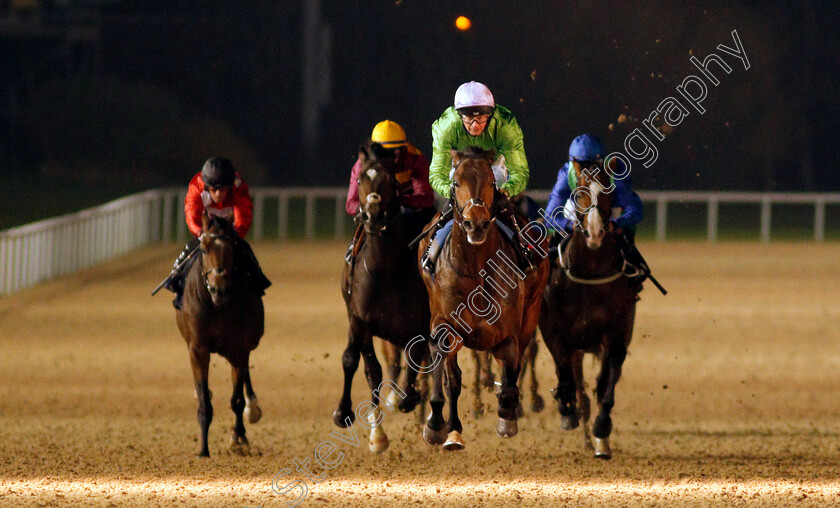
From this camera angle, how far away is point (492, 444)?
9.30 meters

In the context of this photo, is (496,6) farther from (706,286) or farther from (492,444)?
(492,444)

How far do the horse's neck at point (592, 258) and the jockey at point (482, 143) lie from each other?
77cm

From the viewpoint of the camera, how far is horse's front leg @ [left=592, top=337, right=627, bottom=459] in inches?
327

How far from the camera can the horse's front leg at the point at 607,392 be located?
27.3 ft

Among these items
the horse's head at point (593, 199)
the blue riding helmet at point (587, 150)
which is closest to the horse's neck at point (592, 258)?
the horse's head at point (593, 199)

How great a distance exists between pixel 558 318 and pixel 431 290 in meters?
1.39

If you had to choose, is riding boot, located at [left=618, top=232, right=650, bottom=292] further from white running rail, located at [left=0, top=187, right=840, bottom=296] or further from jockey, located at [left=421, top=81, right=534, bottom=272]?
white running rail, located at [left=0, top=187, right=840, bottom=296]

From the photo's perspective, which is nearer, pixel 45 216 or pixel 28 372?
pixel 28 372

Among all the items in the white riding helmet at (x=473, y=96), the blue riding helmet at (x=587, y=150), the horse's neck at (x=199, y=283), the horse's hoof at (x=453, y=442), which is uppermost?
the white riding helmet at (x=473, y=96)

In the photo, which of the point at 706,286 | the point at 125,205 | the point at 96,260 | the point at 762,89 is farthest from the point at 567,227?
the point at 762,89

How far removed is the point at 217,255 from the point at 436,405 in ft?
5.77

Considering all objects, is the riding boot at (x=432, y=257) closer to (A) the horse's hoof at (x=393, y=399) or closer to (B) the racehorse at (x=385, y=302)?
(B) the racehorse at (x=385, y=302)

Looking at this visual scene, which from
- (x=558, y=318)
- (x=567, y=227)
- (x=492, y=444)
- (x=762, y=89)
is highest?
(x=762, y=89)

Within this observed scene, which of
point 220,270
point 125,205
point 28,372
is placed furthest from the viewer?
point 125,205
